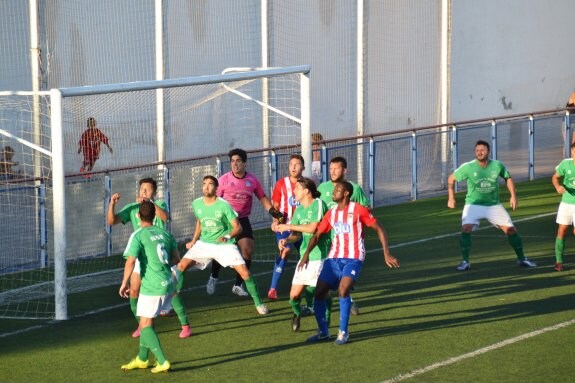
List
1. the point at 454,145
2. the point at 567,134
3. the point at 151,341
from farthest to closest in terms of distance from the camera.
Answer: the point at 567,134 → the point at 454,145 → the point at 151,341

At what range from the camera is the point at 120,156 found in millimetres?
21688

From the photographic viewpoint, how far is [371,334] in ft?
44.1

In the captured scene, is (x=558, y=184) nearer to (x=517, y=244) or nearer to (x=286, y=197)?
(x=517, y=244)

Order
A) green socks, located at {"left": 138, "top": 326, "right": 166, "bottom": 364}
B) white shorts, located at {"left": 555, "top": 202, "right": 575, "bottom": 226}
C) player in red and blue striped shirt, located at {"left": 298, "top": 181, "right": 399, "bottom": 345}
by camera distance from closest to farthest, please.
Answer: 1. green socks, located at {"left": 138, "top": 326, "right": 166, "bottom": 364}
2. player in red and blue striped shirt, located at {"left": 298, "top": 181, "right": 399, "bottom": 345}
3. white shorts, located at {"left": 555, "top": 202, "right": 575, "bottom": 226}

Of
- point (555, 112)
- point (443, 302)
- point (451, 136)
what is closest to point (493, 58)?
point (555, 112)

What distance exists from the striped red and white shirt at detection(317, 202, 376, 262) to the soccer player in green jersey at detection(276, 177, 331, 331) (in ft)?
1.64

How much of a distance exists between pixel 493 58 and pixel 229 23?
42.2ft

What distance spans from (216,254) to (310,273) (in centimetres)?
168

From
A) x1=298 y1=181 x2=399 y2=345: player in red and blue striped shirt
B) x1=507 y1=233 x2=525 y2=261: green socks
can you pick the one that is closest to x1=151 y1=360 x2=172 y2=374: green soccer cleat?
x1=298 y1=181 x2=399 y2=345: player in red and blue striped shirt

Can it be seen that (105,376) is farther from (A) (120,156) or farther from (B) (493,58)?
(B) (493,58)

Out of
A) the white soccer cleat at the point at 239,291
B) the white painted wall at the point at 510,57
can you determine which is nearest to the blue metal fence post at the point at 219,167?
the white soccer cleat at the point at 239,291

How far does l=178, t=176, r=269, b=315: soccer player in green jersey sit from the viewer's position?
14.5 metres

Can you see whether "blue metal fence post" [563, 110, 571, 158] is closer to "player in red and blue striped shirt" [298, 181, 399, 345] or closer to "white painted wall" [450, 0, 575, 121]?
"white painted wall" [450, 0, 575, 121]

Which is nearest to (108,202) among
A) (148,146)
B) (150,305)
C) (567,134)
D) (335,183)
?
(148,146)
